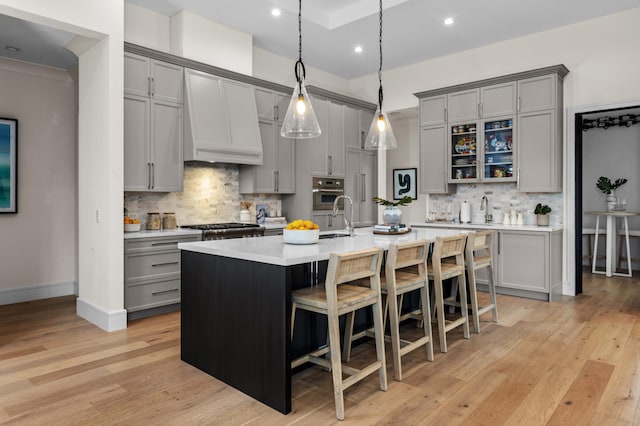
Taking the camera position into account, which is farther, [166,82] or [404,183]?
[404,183]

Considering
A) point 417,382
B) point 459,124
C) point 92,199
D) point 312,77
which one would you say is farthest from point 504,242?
point 92,199

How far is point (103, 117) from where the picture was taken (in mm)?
4055

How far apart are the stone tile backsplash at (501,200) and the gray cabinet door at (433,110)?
1.03m

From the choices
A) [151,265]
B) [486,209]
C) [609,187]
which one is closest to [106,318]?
[151,265]

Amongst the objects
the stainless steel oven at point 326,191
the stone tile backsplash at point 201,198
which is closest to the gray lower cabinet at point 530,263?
the stainless steel oven at point 326,191

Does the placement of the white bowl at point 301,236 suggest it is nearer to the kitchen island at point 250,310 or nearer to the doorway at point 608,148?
the kitchen island at point 250,310

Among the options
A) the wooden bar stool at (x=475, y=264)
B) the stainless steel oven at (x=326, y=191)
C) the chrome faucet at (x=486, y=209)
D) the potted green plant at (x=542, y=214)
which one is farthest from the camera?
the stainless steel oven at (x=326, y=191)

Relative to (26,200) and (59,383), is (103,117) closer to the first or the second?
(26,200)

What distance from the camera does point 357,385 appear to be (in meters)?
2.76

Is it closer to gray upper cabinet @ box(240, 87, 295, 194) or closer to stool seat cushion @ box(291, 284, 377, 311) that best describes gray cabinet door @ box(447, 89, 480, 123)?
gray upper cabinet @ box(240, 87, 295, 194)

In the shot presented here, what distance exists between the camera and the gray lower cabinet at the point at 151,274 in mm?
4184

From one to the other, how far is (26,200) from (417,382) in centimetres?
486

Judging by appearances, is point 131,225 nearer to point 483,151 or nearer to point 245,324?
point 245,324

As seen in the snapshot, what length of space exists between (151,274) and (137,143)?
1343 mm
